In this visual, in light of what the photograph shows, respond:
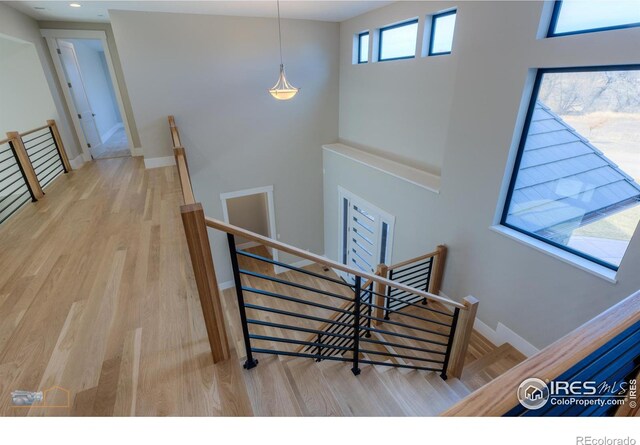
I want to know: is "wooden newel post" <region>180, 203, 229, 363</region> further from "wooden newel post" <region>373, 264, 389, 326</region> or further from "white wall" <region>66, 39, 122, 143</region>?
"white wall" <region>66, 39, 122, 143</region>

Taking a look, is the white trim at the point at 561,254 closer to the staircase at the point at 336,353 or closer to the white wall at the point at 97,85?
the staircase at the point at 336,353

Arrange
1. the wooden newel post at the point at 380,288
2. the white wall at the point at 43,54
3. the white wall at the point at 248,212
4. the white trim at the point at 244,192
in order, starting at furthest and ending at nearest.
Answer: the white wall at the point at 248,212 → the white trim at the point at 244,192 → the white wall at the point at 43,54 → the wooden newel post at the point at 380,288

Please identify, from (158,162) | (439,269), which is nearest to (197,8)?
(158,162)

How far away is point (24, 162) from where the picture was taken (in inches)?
134

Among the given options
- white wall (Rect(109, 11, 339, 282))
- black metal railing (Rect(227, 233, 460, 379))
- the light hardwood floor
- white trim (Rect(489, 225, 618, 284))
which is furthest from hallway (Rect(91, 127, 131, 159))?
white trim (Rect(489, 225, 618, 284))

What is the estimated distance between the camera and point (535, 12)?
251 centimetres

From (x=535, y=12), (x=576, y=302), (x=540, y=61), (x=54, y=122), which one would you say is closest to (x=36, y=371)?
(x=576, y=302)

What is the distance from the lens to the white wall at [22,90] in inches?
175

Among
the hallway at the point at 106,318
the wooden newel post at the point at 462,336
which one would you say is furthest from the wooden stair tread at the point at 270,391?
the wooden newel post at the point at 462,336

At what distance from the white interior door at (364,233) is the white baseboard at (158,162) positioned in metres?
3.22

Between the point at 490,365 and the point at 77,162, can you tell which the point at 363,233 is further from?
the point at 77,162

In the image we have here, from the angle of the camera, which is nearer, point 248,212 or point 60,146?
point 60,146

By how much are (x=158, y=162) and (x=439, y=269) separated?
482 centimetres
